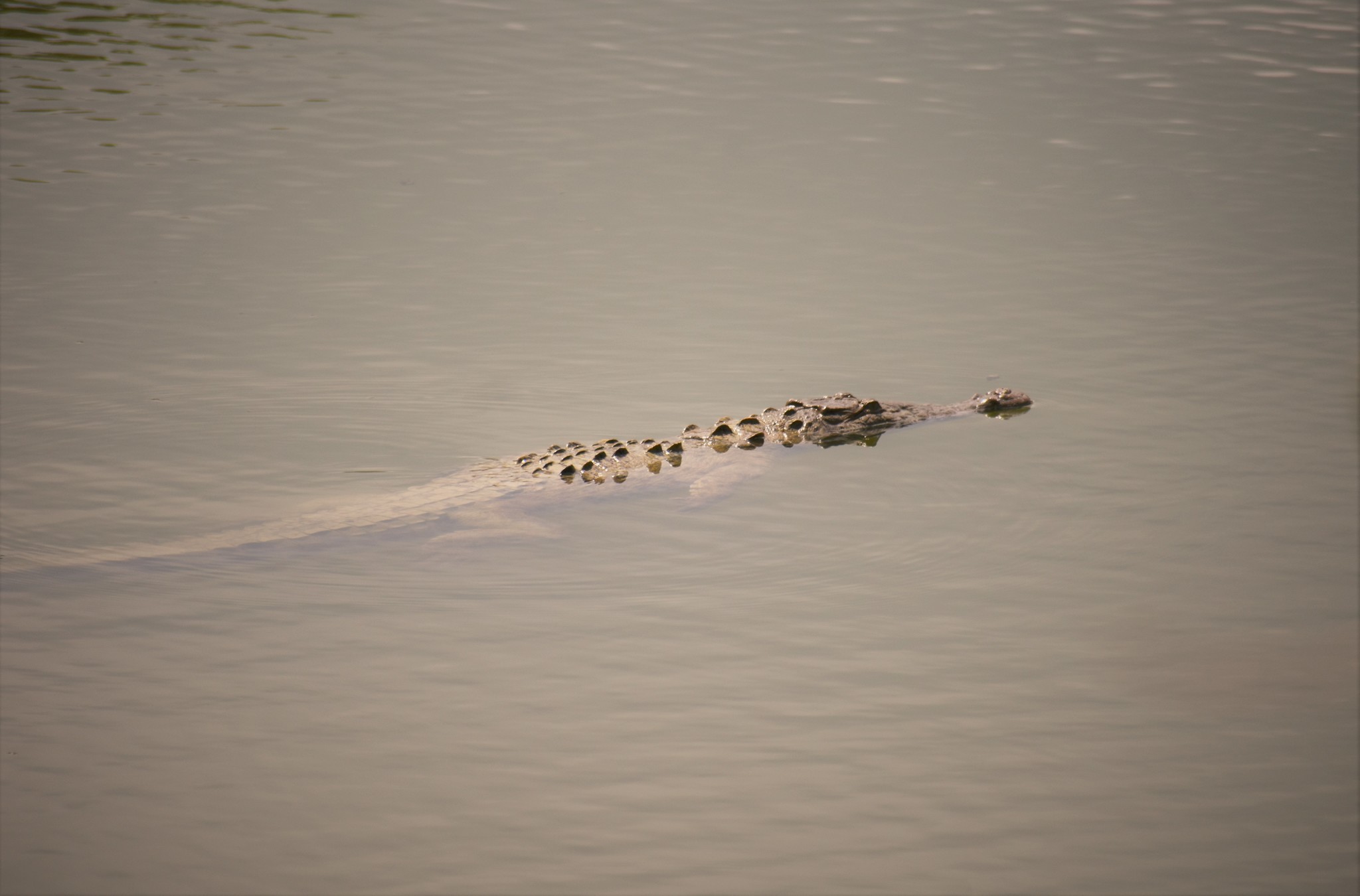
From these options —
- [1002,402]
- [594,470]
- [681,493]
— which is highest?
[1002,402]

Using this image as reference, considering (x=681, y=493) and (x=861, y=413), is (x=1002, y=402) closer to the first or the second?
(x=861, y=413)

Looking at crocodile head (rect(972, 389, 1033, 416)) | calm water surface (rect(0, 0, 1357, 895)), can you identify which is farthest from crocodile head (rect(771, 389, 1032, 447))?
calm water surface (rect(0, 0, 1357, 895))

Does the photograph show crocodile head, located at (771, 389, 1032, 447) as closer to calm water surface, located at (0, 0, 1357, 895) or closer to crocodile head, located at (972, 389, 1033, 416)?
crocodile head, located at (972, 389, 1033, 416)

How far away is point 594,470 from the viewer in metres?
6.00

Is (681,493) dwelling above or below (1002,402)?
below

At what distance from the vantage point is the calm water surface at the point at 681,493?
12.2 feet

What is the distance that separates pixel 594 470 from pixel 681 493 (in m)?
0.51

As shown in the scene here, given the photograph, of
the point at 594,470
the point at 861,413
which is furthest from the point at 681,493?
the point at 861,413

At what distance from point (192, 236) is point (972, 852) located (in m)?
7.90

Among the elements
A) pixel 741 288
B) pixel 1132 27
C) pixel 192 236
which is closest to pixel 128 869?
pixel 741 288

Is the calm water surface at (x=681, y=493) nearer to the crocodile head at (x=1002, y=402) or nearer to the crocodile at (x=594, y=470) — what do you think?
the crocodile at (x=594, y=470)

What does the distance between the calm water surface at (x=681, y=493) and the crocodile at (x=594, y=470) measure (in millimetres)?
122

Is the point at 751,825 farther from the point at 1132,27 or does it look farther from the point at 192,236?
the point at 1132,27

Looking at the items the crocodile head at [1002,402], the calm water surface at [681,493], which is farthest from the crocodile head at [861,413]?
the calm water surface at [681,493]
